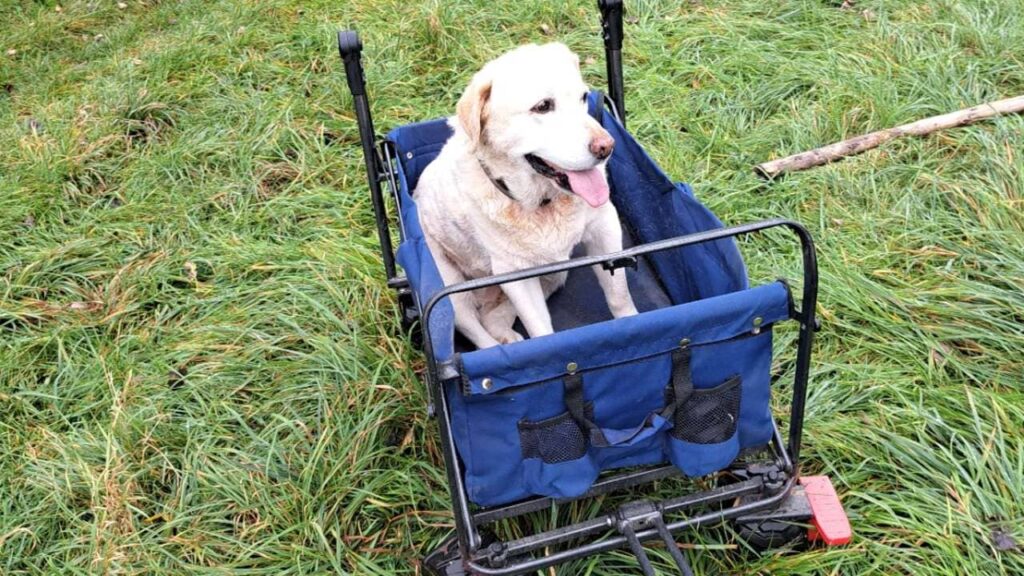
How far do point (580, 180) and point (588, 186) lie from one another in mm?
26

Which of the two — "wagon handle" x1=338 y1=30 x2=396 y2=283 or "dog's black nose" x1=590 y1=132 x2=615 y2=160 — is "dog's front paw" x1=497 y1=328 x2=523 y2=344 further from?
"dog's black nose" x1=590 y1=132 x2=615 y2=160

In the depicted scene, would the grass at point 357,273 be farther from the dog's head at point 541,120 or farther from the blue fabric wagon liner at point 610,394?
the dog's head at point 541,120

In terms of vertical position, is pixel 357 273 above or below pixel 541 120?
below

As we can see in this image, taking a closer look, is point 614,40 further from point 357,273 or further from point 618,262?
point 357,273

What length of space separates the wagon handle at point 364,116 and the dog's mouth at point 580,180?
516 millimetres

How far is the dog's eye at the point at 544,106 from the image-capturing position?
194 centimetres

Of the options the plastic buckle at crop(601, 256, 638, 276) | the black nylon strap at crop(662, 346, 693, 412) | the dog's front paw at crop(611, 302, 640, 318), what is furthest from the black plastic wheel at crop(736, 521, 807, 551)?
the plastic buckle at crop(601, 256, 638, 276)

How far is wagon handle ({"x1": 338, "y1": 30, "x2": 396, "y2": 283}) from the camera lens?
2033mm

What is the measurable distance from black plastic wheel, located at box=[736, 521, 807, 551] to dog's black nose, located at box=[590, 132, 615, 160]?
3.23ft

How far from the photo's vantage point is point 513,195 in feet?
6.83

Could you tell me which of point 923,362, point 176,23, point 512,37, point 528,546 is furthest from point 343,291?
point 176,23

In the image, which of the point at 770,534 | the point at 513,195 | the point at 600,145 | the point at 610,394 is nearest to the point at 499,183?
the point at 513,195

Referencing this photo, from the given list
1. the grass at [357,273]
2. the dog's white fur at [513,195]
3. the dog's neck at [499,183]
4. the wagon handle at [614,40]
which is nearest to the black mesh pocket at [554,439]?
the grass at [357,273]

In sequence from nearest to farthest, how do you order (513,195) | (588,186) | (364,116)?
(588,186) → (513,195) → (364,116)
